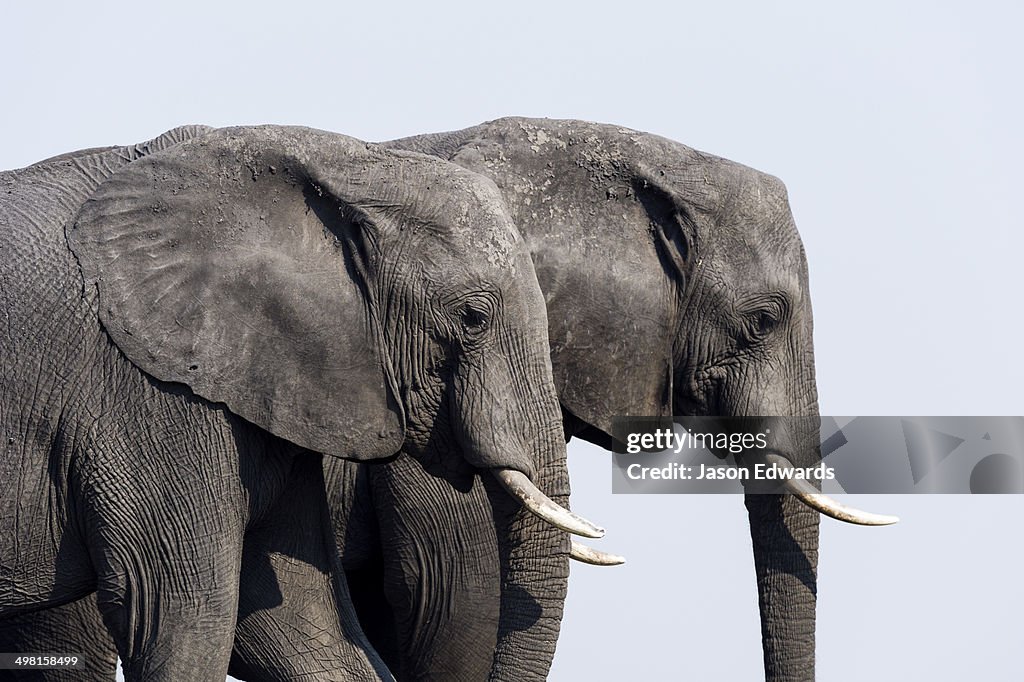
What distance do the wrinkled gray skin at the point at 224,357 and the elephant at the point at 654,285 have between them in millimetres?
1580

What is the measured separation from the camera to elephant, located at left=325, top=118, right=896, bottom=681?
10.1m

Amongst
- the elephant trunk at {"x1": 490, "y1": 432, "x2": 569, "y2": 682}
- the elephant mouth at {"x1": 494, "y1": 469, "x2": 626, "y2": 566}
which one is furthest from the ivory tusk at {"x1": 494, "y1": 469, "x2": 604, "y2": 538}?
the elephant trunk at {"x1": 490, "y1": 432, "x2": 569, "y2": 682}

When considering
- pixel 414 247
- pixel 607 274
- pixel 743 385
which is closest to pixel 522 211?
pixel 607 274

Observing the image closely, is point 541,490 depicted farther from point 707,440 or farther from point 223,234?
point 707,440

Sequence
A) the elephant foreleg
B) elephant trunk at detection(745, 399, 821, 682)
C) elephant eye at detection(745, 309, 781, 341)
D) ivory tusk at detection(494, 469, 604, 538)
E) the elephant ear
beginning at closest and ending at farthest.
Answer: ivory tusk at detection(494, 469, 604, 538), the elephant ear, the elephant foreleg, elephant eye at detection(745, 309, 781, 341), elephant trunk at detection(745, 399, 821, 682)

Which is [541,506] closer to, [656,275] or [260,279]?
[260,279]

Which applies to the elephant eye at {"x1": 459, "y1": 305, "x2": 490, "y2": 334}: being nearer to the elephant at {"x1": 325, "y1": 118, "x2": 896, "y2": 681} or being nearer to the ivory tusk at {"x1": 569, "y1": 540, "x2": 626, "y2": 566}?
the ivory tusk at {"x1": 569, "y1": 540, "x2": 626, "y2": 566}

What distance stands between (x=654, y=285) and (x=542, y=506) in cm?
211

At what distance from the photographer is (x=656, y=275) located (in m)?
10.2

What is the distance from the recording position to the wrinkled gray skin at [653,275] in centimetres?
1010

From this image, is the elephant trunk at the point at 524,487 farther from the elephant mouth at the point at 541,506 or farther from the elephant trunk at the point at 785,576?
the elephant trunk at the point at 785,576

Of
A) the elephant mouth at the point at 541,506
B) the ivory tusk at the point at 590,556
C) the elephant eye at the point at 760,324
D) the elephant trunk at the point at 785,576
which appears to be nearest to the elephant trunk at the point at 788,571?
the elephant trunk at the point at 785,576

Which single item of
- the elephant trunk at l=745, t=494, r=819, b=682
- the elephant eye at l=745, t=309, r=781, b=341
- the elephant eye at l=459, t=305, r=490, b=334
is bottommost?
the elephant trunk at l=745, t=494, r=819, b=682

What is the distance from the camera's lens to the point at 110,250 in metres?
8.40
